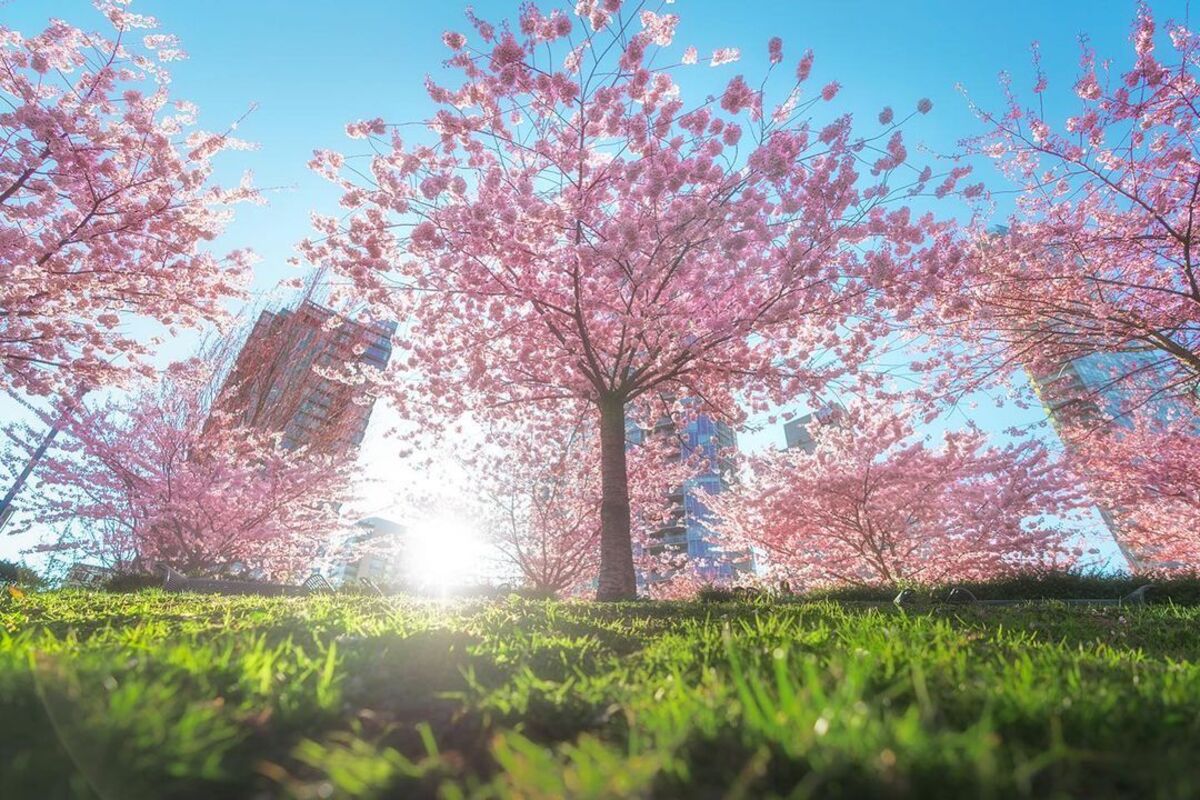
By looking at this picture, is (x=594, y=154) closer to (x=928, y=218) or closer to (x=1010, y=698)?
(x=928, y=218)

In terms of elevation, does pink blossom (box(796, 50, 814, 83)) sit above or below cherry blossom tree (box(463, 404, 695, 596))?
above

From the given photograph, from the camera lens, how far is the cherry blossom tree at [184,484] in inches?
567

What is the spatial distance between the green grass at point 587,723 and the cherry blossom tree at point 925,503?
43.8 feet

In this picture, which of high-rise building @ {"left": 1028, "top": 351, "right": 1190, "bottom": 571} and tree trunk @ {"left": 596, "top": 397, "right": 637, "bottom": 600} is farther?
high-rise building @ {"left": 1028, "top": 351, "right": 1190, "bottom": 571}

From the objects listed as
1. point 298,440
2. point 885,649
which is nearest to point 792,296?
point 885,649

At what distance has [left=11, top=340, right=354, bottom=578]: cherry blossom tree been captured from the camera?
14391mm

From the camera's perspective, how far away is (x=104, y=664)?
183cm

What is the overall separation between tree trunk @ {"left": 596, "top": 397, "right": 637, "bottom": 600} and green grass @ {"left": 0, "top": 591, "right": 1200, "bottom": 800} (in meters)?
5.69

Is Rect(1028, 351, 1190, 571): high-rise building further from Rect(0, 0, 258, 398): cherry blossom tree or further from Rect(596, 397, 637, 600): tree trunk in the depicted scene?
Rect(0, 0, 258, 398): cherry blossom tree

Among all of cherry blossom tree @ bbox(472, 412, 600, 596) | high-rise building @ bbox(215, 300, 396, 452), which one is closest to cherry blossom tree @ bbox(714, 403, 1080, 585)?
cherry blossom tree @ bbox(472, 412, 600, 596)

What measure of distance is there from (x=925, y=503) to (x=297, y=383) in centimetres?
2186

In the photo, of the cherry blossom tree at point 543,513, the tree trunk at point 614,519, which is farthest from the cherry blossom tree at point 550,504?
the tree trunk at point 614,519

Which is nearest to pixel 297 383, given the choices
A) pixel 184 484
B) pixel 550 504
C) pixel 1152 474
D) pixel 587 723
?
pixel 184 484

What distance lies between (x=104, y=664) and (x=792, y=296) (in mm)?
9442
